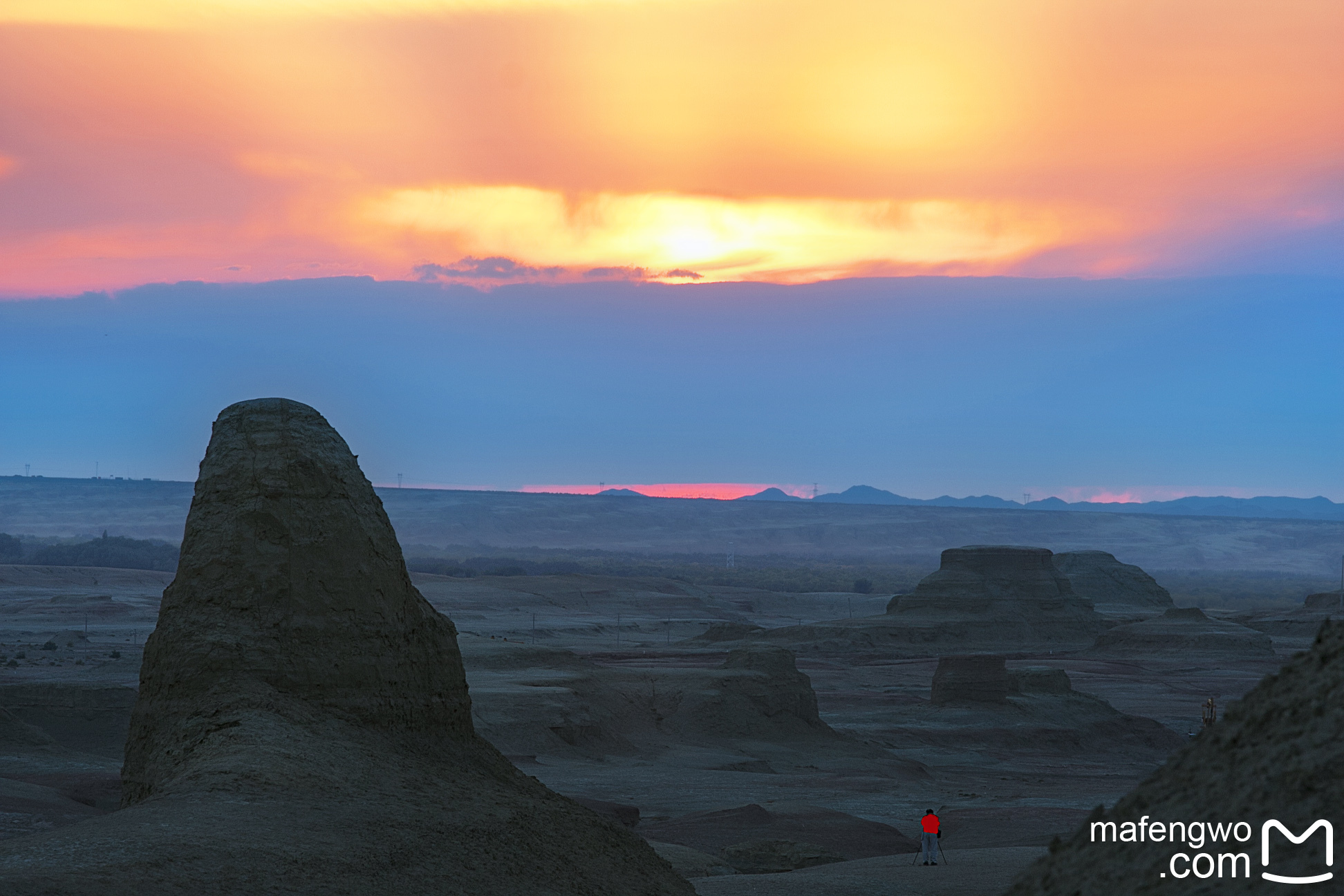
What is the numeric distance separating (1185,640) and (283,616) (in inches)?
2978

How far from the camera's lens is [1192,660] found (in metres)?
77.2

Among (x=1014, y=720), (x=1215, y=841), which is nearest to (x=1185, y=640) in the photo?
(x=1014, y=720)

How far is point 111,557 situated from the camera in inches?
5162

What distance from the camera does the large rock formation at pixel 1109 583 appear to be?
4454 inches

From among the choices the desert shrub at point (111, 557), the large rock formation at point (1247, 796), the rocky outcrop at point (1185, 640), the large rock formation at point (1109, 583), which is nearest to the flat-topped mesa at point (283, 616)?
the large rock formation at point (1247, 796)

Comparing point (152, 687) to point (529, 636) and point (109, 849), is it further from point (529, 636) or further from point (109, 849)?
point (529, 636)

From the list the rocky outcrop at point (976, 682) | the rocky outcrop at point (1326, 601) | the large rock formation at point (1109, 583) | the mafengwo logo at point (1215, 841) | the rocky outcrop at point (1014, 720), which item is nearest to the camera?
the mafengwo logo at point (1215, 841)

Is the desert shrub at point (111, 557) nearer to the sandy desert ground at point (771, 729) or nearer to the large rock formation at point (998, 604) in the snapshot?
the sandy desert ground at point (771, 729)

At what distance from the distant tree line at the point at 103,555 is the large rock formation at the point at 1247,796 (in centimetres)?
12524

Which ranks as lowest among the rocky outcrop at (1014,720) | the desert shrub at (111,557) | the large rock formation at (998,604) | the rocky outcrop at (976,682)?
the rocky outcrop at (1014,720)

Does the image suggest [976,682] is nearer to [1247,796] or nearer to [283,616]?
[283,616]

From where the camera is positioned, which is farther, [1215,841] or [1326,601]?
[1326,601]

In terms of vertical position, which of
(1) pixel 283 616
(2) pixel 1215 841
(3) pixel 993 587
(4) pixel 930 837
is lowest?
(4) pixel 930 837

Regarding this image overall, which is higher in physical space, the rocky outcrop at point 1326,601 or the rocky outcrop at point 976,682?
the rocky outcrop at point 1326,601
